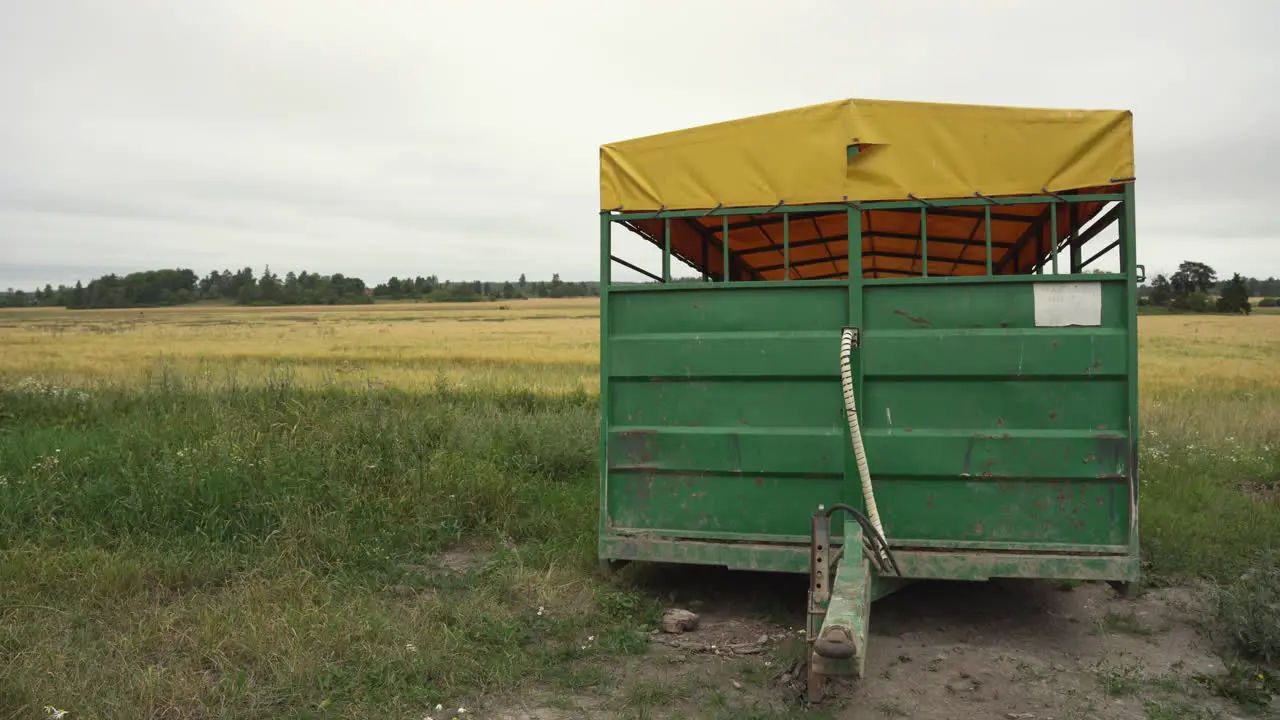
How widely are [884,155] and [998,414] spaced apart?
1.38 metres

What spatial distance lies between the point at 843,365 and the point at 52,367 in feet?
56.8

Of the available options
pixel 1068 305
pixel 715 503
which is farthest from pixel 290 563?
pixel 1068 305

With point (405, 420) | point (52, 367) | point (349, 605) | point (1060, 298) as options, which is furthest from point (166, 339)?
point (1060, 298)

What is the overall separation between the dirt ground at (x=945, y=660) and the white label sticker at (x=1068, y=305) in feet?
5.19

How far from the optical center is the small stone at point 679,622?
4633 mm

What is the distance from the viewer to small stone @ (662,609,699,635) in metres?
4.63

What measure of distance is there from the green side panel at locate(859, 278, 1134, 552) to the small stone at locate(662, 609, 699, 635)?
111cm

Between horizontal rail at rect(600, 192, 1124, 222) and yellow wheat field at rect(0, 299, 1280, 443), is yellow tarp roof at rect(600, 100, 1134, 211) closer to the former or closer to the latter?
horizontal rail at rect(600, 192, 1124, 222)

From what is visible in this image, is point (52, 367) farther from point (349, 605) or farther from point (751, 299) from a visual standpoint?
point (751, 299)

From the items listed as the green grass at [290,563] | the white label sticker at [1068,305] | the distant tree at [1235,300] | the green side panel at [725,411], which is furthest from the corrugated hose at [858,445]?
the distant tree at [1235,300]

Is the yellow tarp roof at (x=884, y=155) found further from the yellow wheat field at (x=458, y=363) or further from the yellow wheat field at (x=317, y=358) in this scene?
the yellow wheat field at (x=458, y=363)

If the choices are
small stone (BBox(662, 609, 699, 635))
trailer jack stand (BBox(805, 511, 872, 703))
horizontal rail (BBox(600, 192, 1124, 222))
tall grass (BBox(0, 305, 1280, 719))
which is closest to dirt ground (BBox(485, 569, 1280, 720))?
small stone (BBox(662, 609, 699, 635))

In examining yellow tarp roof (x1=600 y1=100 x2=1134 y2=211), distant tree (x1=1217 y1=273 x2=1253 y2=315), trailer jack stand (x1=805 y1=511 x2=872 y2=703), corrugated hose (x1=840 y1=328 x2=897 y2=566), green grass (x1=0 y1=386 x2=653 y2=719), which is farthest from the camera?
distant tree (x1=1217 y1=273 x2=1253 y2=315)

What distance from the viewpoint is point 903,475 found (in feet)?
14.8
